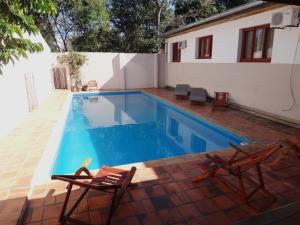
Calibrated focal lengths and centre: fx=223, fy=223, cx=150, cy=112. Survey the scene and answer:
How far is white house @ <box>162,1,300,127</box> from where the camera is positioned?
579 cm

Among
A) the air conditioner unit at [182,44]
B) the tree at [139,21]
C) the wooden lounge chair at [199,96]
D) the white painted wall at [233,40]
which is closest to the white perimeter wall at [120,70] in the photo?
the air conditioner unit at [182,44]

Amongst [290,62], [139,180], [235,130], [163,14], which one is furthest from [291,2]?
[163,14]

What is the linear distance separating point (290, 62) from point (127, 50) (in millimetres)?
14019

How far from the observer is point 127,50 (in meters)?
18.2

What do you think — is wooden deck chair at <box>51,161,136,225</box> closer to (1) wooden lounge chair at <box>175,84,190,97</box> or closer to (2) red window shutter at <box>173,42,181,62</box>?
(1) wooden lounge chair at <box>175,84,190,97</box>

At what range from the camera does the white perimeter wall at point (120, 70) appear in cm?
1344

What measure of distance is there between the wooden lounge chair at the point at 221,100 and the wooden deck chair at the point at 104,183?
5.96m

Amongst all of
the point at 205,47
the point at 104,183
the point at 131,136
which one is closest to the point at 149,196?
the point at 104,183

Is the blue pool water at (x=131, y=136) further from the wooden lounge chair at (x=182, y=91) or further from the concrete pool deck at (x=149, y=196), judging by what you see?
the concrete pool deck at (x=149, y=196)

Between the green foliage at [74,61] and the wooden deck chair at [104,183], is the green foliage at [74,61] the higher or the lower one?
the higher one

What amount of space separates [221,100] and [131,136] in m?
3.71

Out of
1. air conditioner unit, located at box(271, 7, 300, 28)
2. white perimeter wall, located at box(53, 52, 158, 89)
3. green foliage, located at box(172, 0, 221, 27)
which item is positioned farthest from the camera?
green foliage, located at box(172, 0, 221, 27)

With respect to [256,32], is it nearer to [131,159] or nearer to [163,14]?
[131,159]

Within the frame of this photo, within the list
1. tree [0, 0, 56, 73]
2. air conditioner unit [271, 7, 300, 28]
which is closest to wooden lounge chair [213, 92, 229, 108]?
air conditioner unit [271, 7, 300, 28]
